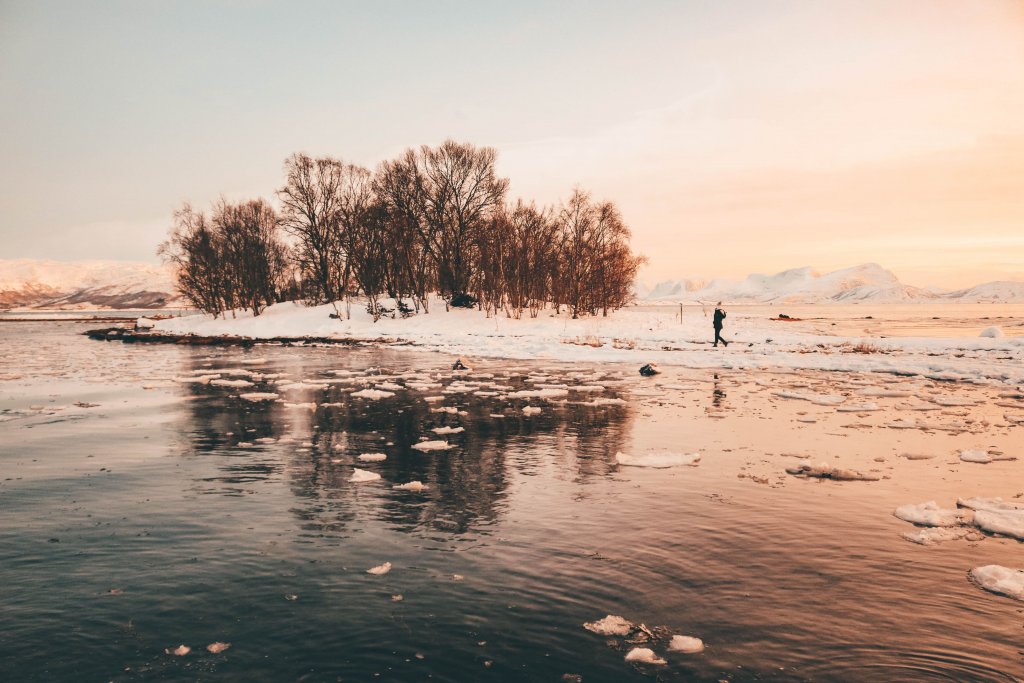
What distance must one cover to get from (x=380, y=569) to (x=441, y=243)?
57408 millimetres

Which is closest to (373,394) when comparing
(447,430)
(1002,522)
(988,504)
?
(447,430)

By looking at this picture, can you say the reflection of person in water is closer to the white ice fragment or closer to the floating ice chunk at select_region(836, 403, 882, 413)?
the floating ice chunk at select_region(836, 403, 882, 413)

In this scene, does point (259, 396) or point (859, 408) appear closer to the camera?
point (859, 408)

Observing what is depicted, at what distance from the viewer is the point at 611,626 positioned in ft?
14.9

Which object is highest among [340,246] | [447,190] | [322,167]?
[322,167]

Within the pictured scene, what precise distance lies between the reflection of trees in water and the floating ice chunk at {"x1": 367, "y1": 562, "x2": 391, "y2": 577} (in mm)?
1045

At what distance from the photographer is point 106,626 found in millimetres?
4590

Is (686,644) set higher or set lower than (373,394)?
lower

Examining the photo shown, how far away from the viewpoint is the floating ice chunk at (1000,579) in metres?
5.17

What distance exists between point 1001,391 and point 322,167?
201 ft

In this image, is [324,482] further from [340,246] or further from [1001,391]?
[340,246]

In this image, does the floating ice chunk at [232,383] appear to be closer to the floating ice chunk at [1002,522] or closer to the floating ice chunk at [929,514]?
the floating ice chunk at [929,514]

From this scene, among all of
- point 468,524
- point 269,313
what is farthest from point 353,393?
point 269,313

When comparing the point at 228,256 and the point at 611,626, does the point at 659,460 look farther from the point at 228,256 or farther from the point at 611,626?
the point at 228,256
